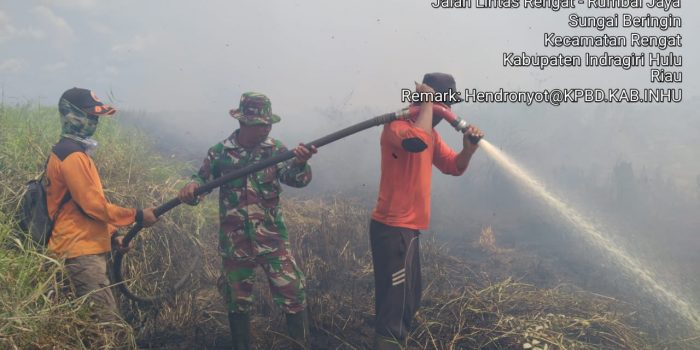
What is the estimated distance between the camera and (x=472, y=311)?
4332 mm

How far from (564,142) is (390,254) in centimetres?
1409

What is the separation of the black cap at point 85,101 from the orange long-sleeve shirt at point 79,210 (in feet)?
1.41

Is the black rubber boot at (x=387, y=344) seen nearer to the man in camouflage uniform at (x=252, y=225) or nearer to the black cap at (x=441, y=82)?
the man in camouflage uniform at (x=252, y=225)

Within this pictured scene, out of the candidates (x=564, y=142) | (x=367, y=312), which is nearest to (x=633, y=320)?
(x=367, y=312)

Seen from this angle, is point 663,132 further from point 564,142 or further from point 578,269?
point 578,269

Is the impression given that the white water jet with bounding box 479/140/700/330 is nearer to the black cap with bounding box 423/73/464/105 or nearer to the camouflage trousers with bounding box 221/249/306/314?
the black cap with bounding box 423/73/464/105

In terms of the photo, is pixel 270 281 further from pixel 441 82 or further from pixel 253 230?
pixel 441 82

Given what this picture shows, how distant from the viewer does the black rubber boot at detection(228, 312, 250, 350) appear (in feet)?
12.8

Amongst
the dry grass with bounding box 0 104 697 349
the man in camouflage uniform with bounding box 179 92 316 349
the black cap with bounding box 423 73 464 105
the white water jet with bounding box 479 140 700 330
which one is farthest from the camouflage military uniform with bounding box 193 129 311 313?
the white water jet with bounding box 479 140 700 330

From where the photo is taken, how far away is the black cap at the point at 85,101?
3662 millimetres

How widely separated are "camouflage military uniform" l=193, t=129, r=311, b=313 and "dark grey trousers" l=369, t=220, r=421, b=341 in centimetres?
85

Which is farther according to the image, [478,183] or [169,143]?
[169,143]

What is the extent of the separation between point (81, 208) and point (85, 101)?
91cm

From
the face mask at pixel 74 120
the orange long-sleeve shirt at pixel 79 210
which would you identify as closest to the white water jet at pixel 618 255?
the orange long-sleeve shirt at pixel 79 210
